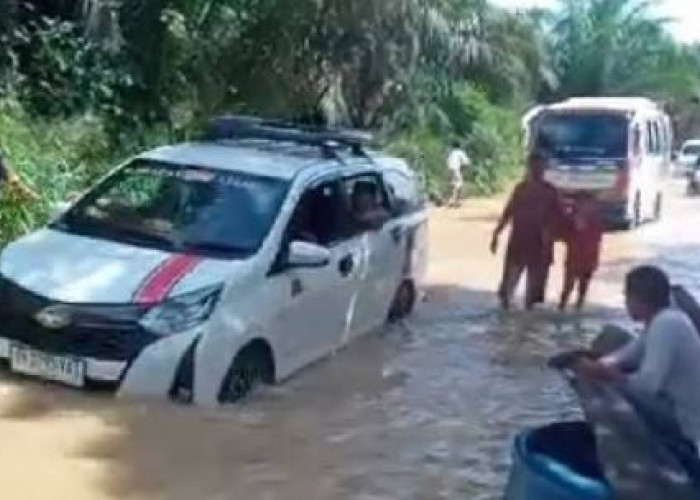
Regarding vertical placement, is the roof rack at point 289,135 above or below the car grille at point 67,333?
above

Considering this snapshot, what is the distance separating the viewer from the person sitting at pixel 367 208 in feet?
36.8

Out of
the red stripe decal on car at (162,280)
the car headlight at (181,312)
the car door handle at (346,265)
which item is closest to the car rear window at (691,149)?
the car door handle at (346,265)

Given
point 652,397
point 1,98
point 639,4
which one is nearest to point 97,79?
point 1,98

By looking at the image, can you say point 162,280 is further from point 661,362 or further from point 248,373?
point 661,362

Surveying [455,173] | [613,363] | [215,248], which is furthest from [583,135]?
[613,363]

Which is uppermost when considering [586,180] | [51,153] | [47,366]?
[51,153]

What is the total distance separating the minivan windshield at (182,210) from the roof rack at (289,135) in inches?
50.2

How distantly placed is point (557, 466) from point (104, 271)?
412cm

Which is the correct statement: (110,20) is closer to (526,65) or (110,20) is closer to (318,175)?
(318,175)

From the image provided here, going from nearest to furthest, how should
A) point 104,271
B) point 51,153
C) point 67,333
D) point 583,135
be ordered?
point 67,333, point 104,271, point 51,153, point 583,135

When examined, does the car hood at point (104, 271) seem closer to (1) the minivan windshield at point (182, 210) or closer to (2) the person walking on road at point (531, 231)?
(1) the minivan windshield at point (182, 210)

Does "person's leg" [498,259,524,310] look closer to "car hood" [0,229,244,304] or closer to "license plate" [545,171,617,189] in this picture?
"car hood" [0,229,244,304]

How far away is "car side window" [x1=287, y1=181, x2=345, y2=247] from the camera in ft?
32.9

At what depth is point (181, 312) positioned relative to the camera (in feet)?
28.7
